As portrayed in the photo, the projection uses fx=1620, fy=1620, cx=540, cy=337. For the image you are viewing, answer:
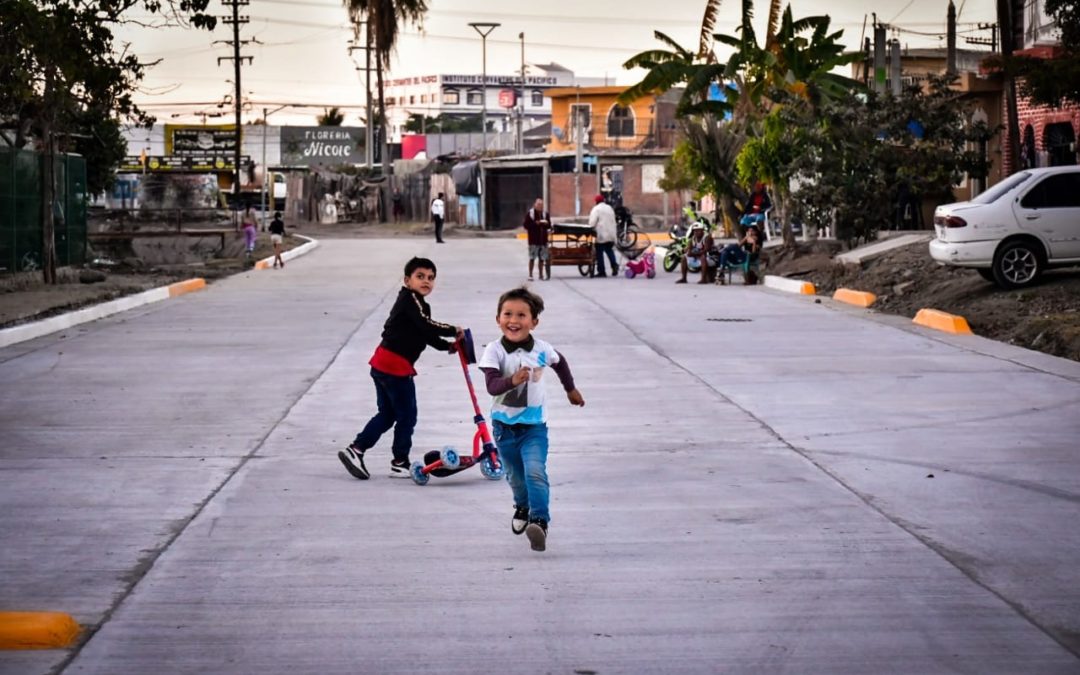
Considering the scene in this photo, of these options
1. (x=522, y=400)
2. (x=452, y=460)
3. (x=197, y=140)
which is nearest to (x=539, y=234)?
(x=452, y=460)

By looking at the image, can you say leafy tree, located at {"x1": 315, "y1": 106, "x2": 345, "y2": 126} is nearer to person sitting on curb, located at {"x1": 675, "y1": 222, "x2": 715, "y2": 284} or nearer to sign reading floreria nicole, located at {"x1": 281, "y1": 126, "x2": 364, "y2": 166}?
→ sign reading floreria nicole, located at {"x1": 281, "y1": 126, "x2": 364, "y2": 166}

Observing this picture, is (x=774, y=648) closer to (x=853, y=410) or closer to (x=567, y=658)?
(x=567, y=658)

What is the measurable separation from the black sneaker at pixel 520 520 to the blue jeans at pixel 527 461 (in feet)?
0.11

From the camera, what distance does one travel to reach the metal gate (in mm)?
72375

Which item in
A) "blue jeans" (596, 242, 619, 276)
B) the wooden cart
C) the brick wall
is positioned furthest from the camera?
the brick wall

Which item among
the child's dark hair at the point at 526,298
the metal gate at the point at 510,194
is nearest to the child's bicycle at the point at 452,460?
the child's dark hair at the point at 526,298

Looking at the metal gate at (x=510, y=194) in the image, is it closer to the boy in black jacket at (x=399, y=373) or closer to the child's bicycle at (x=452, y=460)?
the boy in black jacket at (x=399, y=373)

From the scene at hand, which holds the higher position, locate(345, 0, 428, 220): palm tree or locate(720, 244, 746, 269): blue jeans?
locate(345, 0, 428, 220): palm tree

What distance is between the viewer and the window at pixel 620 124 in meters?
82.2

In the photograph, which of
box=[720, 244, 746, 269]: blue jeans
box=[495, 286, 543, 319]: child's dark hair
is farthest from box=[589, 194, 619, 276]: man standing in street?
box=[495, 286, 543, 319]: child's dark hair

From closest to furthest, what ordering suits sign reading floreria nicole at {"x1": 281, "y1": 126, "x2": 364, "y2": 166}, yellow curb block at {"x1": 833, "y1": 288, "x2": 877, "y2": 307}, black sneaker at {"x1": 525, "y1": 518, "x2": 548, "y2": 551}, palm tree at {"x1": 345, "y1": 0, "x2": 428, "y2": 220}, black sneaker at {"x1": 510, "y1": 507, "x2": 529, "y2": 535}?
black sneaker at {"x1": 525, "y1": 518, "x2": 548, "y2": 551} → black sneaker at {"x1": 510, "y1": 507, "x2": 529, "y2": 535} → yellow curb block at {"x1": 833, "y1": 288, "x2": 877, "y2": 307} → palm tree at {"x1": 345, "y1": 0, "x2": 428, "y2": 220} → sign reading floreria nicole at {"x1": 281, "y1": 126, "x2": 364, "y2": 166}

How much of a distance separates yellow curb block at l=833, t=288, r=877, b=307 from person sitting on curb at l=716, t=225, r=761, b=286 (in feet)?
13.3

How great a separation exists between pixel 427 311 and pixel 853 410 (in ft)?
15.7

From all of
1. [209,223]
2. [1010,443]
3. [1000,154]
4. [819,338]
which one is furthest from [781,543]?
[209,223]
